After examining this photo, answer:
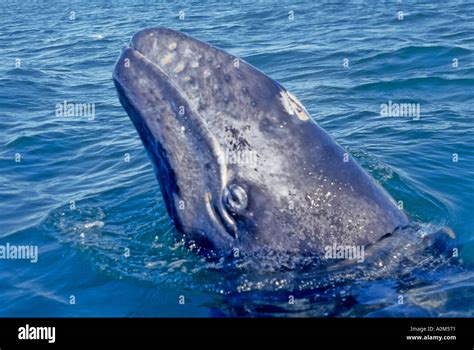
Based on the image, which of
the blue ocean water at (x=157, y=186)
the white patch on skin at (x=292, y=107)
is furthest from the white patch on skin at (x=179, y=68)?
the blue ocean water at (x=157, y=186)

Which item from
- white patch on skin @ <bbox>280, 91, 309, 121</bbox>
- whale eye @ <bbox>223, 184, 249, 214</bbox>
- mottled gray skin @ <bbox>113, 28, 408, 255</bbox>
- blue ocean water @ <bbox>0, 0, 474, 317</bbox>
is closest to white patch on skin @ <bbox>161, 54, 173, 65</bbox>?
mottled gray skin @ <bbox>113, 28, 408, 255</bbox>

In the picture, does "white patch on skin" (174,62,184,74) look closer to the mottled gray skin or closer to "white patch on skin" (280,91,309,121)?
the mottled gray skin

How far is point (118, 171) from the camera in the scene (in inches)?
588

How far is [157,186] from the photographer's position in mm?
13289

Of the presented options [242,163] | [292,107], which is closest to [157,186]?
[242,163]

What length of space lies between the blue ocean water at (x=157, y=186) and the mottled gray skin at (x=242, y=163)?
17.0 inches

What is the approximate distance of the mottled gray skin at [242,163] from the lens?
8188mm

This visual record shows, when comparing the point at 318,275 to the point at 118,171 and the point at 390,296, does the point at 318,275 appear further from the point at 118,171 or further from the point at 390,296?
the point at 118,171

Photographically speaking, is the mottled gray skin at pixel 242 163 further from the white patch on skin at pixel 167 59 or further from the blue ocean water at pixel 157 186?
the blue ocean water at pixel 157 186

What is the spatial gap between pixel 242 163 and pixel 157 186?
5266mm

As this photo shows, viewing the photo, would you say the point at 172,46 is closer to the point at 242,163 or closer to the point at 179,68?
the point at 179,68

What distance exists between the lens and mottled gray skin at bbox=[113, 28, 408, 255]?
8188 millimetres
